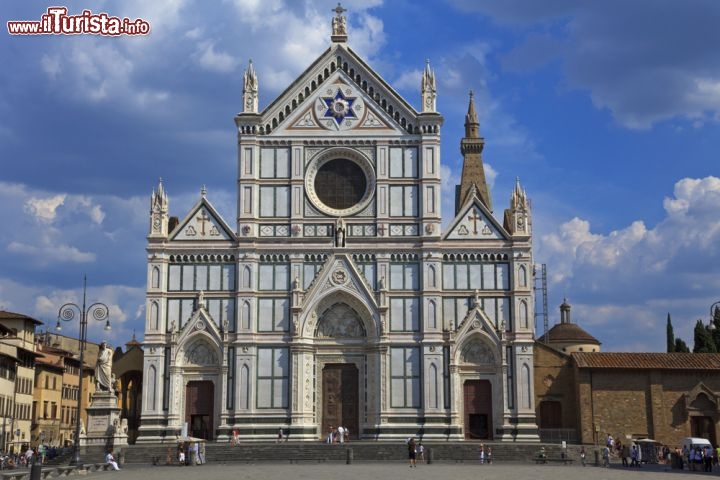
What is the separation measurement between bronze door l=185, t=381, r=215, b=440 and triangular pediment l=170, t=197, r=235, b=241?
8137 mm

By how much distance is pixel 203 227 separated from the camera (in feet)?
181

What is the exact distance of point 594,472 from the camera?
131ft

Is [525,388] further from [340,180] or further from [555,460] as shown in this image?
[340,180]

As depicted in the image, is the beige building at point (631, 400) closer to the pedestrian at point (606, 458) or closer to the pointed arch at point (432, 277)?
the pedestrian at point (606, 458)

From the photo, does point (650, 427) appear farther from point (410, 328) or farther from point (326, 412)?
point (326, 412)

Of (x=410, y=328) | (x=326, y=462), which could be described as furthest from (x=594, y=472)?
(x=410, y=328)

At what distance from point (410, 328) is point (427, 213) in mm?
6525

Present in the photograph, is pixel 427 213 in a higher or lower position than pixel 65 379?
higher

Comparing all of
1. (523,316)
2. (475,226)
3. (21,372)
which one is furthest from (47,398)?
(523,316)

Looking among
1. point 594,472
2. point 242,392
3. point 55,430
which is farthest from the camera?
point 55,430

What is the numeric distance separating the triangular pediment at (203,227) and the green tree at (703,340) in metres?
34.8

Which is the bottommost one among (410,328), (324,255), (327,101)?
(410,328)

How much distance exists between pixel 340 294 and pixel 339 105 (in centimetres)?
1098

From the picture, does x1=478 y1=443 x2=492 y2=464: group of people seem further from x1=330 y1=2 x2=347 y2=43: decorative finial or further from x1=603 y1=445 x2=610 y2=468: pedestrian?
x1=330 y1=2 x2=347 y2=43: decorative finial
